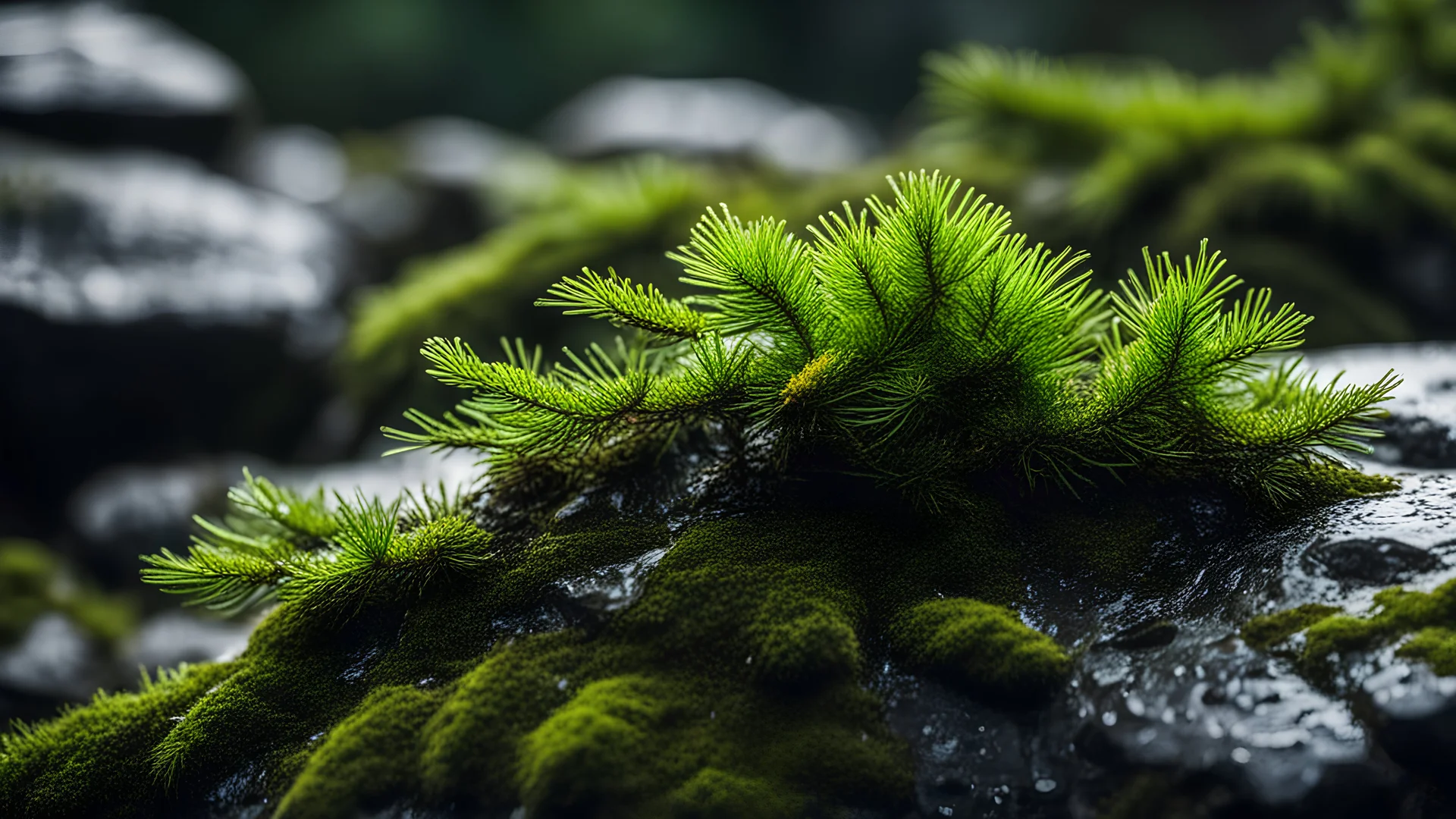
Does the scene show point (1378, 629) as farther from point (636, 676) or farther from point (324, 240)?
point (324, 240)

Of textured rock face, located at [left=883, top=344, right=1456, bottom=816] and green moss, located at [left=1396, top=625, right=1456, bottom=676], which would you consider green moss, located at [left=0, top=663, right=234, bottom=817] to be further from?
green moss, located at [left=1396, top=625, right=1456, bottom=676]

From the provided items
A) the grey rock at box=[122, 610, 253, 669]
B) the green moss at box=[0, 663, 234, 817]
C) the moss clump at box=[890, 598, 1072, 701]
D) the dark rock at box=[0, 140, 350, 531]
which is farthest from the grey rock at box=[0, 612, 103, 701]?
the moss clump at box=[890, 598, 1072, 701]

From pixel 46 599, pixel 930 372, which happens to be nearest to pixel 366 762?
pixel 930 372

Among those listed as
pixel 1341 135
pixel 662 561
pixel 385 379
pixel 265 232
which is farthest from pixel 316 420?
pixel 1341 135

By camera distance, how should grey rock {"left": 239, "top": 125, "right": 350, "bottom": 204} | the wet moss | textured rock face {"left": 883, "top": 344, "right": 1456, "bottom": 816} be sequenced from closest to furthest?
textured rock face {"left": 883, "top": 344, "right": 1456, "bottom": 816} → the wet moss → grey rock {"left": 239, "top": 125, "right": 350, "bottom": 204}

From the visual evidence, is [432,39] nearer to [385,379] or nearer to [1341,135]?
[385,379]

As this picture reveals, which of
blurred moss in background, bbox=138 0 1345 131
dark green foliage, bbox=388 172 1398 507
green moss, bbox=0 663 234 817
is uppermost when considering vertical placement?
blurred moss in background, bbox=138 0 1345 131
